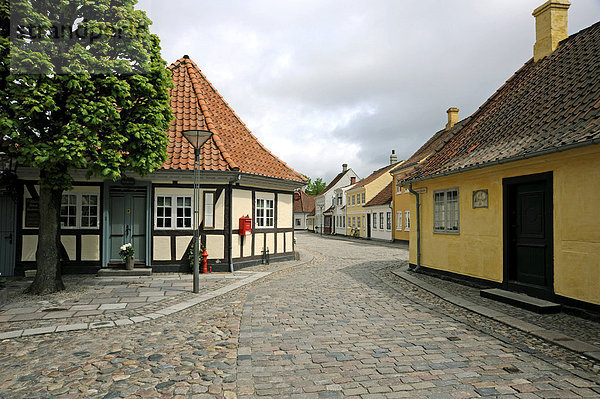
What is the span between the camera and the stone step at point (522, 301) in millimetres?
7066

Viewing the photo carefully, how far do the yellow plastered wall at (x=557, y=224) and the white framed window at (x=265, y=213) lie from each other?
19.7 feet

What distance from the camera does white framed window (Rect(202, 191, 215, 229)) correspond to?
12.6 meters

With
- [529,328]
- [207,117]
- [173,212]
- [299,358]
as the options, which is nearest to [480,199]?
[529,328]

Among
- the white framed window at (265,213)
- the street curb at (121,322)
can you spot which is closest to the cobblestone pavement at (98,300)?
the street curb at (121,322)

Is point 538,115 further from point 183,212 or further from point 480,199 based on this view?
point 183,212

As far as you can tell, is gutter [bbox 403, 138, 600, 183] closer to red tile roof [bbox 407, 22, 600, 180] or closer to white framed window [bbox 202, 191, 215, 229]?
red tile roof [bbox 407, 22, 600, 180]

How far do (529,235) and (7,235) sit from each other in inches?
529

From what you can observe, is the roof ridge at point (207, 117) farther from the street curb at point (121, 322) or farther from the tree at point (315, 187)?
the tree at point (315, 187)

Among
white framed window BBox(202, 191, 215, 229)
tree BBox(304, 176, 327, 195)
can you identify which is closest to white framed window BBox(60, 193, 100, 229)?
white framed window BBox(202, 191, 215, 229)

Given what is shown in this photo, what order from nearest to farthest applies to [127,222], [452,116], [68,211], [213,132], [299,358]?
1. [299,358]
2. [68,211]
3. [127,222]
4. [213,132]
5. [452,116]

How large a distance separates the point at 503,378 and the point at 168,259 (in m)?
10.1

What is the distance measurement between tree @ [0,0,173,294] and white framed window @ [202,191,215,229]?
10.8 ft

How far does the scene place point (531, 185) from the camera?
26.9 ft

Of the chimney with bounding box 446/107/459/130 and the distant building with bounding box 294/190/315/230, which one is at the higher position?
the chimney with bounding box 446/107/459/130
